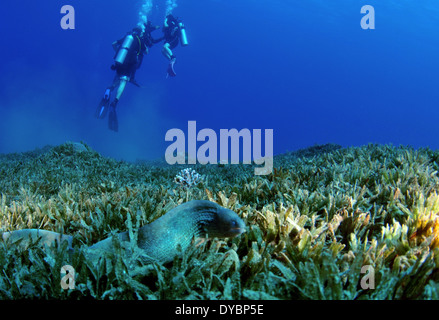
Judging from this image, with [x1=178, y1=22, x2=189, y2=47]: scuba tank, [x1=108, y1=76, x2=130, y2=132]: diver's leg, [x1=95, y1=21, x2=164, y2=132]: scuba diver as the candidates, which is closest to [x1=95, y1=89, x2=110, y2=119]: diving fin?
[x1=95, y1=21, x2=164, y2=132]: scuba diver

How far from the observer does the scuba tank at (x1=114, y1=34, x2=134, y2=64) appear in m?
14.5

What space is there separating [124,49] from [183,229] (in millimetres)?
15128

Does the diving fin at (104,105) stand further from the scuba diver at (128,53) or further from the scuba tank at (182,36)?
the scuba tank at (182,36)

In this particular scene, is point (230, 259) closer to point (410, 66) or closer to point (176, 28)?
point (176, 28)

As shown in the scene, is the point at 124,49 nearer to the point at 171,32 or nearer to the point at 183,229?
the point at 171,32

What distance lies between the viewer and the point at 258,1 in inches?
3962

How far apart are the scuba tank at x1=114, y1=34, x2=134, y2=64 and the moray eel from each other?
1470cm

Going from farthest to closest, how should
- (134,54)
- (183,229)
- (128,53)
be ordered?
(134,54)
(128,53)
(183,229)

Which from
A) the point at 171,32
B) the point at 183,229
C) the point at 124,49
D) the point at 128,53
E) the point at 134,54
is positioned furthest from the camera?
the point at 171,32

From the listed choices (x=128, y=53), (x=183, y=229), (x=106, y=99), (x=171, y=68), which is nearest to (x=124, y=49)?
(x=128, y=53)

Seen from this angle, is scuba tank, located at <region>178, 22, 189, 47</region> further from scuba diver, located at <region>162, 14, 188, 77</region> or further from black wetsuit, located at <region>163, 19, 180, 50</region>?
black wetsuit, located at <region>163, 19, 180, 50</region>

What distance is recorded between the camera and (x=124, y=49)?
14500 millimetres

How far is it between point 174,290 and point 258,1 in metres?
118

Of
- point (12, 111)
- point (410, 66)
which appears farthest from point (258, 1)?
point (12, 111)
